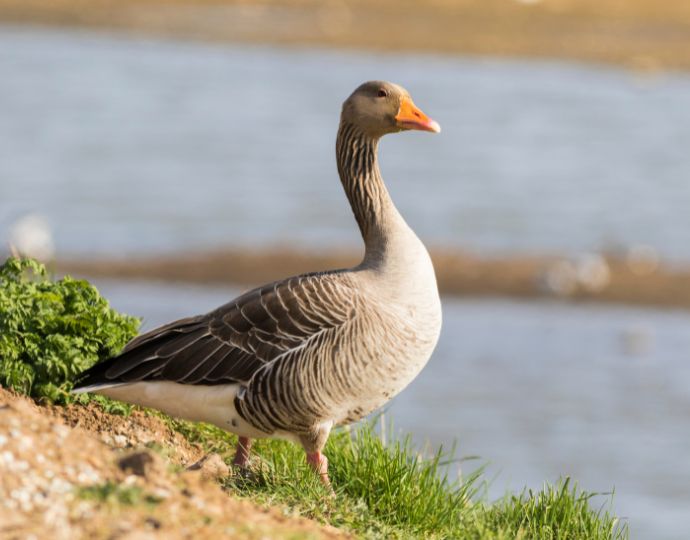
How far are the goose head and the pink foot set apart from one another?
1806 mm

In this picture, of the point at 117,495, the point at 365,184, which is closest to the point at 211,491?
the point at 117,495

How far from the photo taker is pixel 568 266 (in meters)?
20.8

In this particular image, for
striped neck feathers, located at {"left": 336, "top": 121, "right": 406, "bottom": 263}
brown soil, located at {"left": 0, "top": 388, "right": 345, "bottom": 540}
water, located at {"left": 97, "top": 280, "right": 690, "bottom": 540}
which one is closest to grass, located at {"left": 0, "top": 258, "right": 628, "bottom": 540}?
brown soil, located at {"left": 0, "top": 388, "right": 345, "bottom": 540}

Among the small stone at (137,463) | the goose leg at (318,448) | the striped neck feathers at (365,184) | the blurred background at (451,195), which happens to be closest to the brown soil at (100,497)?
the small stone at (137,463)

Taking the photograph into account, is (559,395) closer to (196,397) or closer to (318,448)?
(318,448)

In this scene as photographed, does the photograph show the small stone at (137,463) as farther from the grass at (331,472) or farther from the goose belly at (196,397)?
the goose belly at (196,397)

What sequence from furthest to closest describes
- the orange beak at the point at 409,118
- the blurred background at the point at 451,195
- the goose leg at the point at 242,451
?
1. the blurred background at the point at 451,195
2. the orange beak at the point at 409,118
3. the goose leg at the point at 242,451

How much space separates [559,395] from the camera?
15.4 m

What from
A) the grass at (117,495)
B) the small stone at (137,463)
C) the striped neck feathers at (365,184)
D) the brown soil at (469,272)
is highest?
the brown soil at (469,272)

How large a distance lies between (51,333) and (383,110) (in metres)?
2.18

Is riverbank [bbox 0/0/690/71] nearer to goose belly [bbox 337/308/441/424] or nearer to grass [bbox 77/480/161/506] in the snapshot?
goose belly [bbox 337/308/441/424]

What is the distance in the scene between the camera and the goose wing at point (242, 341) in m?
6.70

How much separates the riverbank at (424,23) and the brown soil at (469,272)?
22913mm

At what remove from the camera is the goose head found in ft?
23.8
